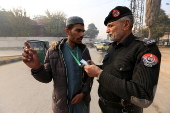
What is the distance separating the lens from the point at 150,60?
0.89 m

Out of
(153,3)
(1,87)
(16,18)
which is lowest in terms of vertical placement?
(1,87)

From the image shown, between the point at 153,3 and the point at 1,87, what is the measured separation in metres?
10.4

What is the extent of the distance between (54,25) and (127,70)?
32371mm

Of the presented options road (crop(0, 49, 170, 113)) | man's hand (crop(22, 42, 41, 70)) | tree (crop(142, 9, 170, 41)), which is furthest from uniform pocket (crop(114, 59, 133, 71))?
tree (crop(142, 9, 170, 41))

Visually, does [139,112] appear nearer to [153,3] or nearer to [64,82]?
[64,82]

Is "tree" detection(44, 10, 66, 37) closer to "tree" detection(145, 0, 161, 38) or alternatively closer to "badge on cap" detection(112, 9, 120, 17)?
"tree" detection(145, 0, 161, 38)

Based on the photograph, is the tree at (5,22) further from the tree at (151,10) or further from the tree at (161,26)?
the tree at (161,26)

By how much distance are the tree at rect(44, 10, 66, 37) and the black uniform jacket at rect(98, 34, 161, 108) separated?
103ft

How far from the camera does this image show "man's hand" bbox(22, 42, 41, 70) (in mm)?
1219

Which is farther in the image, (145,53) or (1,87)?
(1,87)

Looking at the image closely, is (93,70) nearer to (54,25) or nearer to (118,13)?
(118,13)

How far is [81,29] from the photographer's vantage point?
161 cm

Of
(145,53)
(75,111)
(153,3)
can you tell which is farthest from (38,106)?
(153,3)

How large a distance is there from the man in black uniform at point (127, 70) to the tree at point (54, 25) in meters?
31.1
